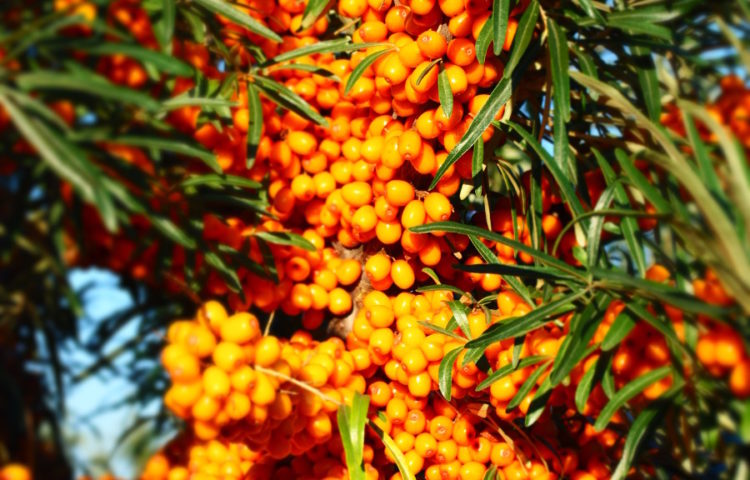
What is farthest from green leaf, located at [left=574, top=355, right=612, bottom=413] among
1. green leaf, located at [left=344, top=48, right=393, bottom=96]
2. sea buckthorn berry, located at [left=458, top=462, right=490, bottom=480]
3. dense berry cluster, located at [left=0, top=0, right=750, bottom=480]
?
green leaf, located at [left=344, top=48, right=393, bottom=96]

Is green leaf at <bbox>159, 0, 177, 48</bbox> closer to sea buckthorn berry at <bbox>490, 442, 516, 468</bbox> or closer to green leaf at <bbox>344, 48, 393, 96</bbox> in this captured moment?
green leaf at <bbox>344, 48, 393, 96</bbox>

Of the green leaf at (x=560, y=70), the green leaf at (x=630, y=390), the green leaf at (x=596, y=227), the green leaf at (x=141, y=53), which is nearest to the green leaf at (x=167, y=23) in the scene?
the green leaf at (x=141, y=53)

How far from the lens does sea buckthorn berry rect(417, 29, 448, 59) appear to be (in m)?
1.25

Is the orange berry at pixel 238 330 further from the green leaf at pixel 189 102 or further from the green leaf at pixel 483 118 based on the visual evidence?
the green leaf at pixel 483 118

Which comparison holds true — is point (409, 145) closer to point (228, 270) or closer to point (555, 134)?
point (555, 134)

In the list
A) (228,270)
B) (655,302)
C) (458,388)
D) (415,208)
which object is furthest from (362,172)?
(655,302)

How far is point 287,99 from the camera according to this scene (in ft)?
4.67

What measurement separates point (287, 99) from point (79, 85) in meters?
0.58

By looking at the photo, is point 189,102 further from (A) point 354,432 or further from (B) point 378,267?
(A) point 354,432

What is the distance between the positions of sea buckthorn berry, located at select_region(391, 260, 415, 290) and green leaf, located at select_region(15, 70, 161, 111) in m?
0.68

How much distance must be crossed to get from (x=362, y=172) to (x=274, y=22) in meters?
0.48

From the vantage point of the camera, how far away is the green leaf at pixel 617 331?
99 cm

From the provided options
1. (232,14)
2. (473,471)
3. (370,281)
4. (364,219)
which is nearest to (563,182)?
(364,219)

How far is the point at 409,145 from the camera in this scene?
129 cm
